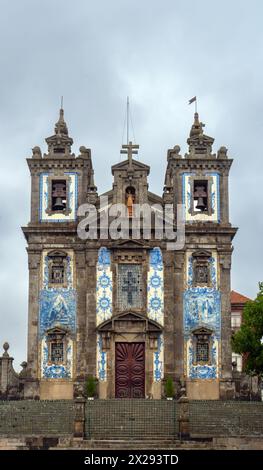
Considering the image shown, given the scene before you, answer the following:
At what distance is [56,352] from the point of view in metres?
46.8

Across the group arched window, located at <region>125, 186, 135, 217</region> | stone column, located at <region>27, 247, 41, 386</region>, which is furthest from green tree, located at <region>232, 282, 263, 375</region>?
stone column, located at <region>27, 247, 41, 386</region>

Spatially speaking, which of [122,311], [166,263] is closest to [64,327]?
[122,311]

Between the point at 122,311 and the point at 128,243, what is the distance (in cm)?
333

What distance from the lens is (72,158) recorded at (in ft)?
162

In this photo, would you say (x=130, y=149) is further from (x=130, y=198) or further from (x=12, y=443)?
(x=12, y=443)

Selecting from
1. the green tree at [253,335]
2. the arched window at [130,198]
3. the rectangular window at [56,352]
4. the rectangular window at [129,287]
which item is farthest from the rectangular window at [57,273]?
the green tree at [253,335]

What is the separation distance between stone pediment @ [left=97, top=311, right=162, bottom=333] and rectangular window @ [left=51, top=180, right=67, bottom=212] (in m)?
6.35

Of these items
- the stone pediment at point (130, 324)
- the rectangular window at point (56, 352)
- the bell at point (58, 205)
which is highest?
the bell at point (58, 205)

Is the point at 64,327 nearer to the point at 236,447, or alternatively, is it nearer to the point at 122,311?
the point at 122,311

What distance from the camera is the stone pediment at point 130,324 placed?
152 ft

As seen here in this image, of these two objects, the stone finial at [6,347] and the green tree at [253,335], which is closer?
the green tree at [253,335]

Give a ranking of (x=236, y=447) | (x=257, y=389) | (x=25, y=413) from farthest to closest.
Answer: (x=257, y=389) < (x=25, y=413) < (x=236, y=447)

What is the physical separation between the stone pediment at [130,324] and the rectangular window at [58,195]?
6.35m

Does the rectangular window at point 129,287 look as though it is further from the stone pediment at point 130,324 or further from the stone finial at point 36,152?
the stone finial at point 36,152
